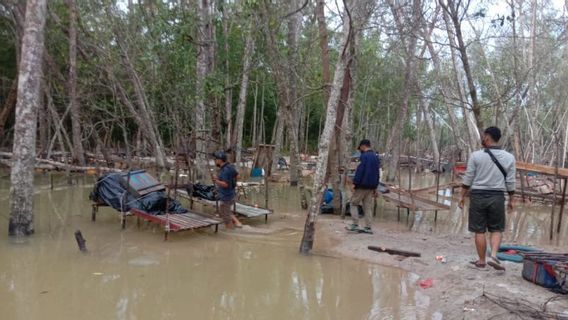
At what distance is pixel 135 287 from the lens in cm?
580

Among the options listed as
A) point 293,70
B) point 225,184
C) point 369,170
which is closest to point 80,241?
point 225,184

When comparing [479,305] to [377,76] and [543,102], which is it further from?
[543,102]

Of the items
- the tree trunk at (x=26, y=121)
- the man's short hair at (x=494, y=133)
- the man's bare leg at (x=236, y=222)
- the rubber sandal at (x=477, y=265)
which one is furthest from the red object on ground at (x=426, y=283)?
the tree trunk at (x=26, y=121)

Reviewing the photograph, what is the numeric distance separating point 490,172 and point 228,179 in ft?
14.9

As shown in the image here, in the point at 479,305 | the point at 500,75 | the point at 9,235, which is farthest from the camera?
the point at 500,75

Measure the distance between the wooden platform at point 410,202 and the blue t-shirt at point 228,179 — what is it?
4043mm

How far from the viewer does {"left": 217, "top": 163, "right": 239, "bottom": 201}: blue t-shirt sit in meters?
8.76

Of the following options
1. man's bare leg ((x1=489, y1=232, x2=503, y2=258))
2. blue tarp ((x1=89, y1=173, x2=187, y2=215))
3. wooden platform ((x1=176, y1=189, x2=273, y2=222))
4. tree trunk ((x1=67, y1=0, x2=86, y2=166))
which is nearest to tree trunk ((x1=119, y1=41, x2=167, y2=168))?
tree trunk ((x1=67, y1=0, x2=86, y2=166))

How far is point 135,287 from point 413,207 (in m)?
6.53

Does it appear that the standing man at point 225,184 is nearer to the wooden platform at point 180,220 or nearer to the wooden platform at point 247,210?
the wooden platform at point 180,220

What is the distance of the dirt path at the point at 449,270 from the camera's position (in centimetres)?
488

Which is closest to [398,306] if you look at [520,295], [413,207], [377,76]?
[520,295]

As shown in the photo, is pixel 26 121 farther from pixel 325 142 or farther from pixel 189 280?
pixel 325 142

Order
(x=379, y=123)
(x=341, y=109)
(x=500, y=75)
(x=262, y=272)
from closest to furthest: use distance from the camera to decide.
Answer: (x=262, y=272)
(x=341, y=109)
(x=500, y=75)
(x=379, y=123)
